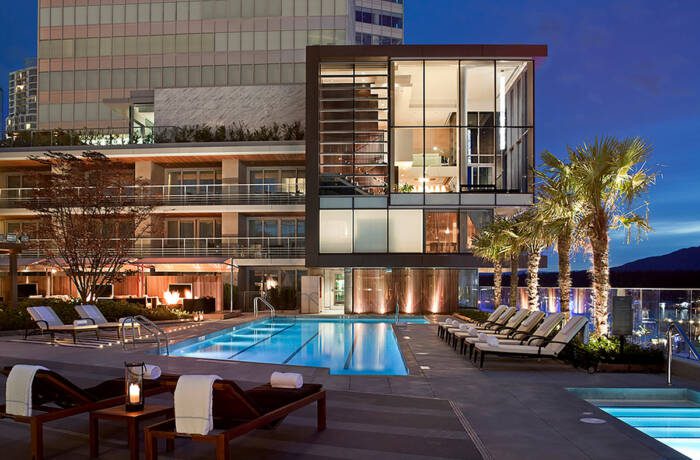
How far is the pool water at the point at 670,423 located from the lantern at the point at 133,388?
5743 millimetres

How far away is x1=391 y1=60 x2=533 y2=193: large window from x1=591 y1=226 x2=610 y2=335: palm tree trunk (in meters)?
16.0

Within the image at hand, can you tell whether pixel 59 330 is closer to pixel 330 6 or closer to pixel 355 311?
pixel 355 311

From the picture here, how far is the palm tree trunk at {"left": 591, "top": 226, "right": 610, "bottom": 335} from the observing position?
13.0m

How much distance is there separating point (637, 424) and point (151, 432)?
6.05 meters

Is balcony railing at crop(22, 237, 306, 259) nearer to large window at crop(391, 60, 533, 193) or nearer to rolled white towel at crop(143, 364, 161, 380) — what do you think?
large window at crop(391, 60, 533, 193)

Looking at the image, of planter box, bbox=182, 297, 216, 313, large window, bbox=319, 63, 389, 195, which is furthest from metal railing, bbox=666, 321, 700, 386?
planter box, bbox=182, 297, 216, 313

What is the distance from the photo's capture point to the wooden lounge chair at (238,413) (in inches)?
227

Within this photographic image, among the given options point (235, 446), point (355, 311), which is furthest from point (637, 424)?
point (355, 311)

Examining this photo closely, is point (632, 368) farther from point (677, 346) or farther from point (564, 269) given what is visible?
point (564, 269)

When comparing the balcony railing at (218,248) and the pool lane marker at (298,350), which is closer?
the pool lane marker at (298,350)

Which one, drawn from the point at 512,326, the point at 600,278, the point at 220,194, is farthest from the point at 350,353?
the point at 220,194

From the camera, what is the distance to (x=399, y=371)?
44.4 feet

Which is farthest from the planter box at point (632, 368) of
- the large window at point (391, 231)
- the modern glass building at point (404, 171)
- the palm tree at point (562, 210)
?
the large window at point (391, 231)

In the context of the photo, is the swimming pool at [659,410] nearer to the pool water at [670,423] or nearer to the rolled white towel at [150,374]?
the pool water at [670,423]
